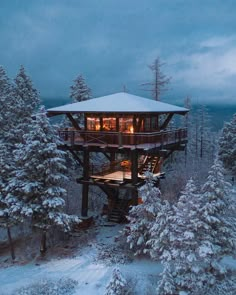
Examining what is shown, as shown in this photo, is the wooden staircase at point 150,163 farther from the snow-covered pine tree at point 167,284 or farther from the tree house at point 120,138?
the snow-covered pine tree at point 167,284

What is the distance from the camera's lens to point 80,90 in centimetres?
3797

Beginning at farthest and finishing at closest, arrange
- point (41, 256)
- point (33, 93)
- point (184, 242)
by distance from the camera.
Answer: point (33, 93) → point (41, 256) → point (184, 242)

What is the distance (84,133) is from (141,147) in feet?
17.1

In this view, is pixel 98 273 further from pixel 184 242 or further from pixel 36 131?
pixel 36 131

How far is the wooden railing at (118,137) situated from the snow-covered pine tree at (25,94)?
29.4 ft

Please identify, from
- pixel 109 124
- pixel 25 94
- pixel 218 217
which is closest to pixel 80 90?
pixel 25 94

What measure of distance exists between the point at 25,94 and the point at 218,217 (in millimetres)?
25886

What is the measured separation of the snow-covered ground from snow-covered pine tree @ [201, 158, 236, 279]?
4116 millimetres

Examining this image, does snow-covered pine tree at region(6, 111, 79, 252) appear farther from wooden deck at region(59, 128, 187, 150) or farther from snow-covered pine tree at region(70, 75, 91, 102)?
snow-covered pine tree at region(70, 75, 91, 102)

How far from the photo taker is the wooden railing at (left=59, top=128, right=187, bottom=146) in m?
22.3

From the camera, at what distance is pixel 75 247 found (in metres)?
22.0

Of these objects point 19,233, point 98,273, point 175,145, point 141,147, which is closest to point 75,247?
point 98,273

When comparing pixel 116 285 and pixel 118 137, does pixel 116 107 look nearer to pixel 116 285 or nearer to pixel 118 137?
pixel 118 137

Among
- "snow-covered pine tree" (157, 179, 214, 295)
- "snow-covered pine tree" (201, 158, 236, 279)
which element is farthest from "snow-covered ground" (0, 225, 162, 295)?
"snow-covered pine tree" (201, 158, 236, 279)
